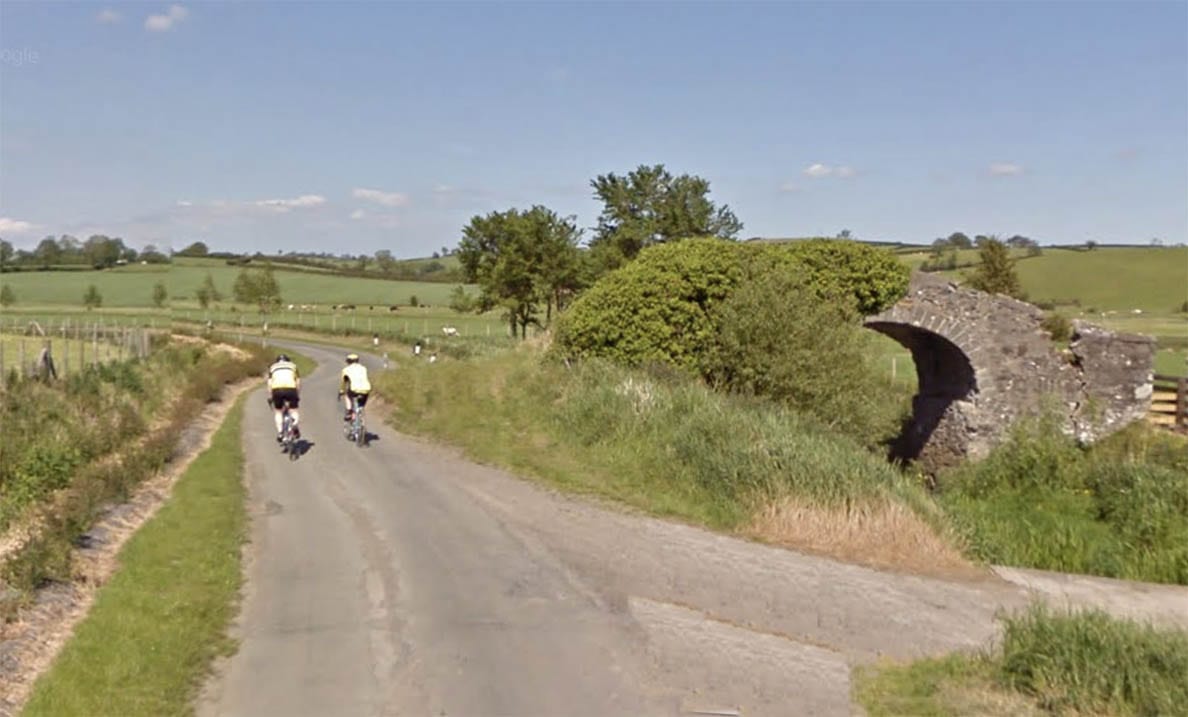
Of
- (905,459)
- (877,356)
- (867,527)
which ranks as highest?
(877,356)

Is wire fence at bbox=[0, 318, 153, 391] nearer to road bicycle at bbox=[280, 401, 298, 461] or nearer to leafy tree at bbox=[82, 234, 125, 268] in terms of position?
road bicycle at bbox=[280, 401, 298, 461]

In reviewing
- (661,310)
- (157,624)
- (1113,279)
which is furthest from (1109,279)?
(157,624)

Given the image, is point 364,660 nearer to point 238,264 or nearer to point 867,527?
point 867,527

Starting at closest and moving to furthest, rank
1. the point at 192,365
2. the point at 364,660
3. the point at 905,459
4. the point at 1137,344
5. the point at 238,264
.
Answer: the point at 364,660
the point at 1137,344
the point at 905,459
the point at 192,365
the point at 238,264

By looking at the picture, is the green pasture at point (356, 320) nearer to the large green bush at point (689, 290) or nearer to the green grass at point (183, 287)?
the green grass at point (183, 287)

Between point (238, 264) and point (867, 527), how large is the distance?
121 m

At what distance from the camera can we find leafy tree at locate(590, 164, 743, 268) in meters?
35.0

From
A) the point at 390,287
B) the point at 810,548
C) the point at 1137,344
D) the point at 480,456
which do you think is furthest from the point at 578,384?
the point at 390,287

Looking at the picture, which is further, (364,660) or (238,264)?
(238,264)

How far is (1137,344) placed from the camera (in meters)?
21.6

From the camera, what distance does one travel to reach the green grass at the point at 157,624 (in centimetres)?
630

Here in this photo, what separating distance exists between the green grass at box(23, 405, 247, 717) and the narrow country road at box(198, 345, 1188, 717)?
26cm

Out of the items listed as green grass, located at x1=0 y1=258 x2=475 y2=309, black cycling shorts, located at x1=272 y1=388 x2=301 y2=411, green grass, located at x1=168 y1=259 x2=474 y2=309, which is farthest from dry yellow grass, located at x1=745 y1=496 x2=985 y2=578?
green grass, located at x1=168 y1=259 x2=474 y2=309

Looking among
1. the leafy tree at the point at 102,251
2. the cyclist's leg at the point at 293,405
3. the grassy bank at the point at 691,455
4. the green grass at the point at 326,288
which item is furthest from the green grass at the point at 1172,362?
the leafy tree at the point at 102,251
